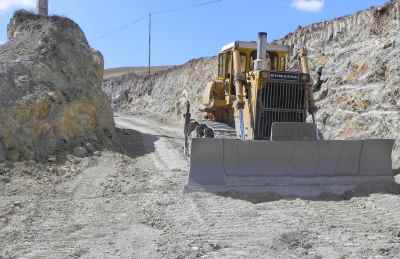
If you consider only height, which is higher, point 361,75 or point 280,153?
point 361,75

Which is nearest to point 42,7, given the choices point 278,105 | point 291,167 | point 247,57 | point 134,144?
point 134,144

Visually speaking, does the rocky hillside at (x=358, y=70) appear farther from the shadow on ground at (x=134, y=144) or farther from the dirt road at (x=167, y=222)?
the shadow on ground at (x=134, y=144)

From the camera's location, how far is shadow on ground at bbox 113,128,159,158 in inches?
516

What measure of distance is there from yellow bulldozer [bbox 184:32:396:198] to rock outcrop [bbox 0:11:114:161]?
4223 mm

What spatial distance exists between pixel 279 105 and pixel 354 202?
2602mm

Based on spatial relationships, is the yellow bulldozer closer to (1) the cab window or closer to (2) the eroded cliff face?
(1) the cab window

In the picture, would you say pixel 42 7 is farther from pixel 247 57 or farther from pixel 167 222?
pixel 167 222

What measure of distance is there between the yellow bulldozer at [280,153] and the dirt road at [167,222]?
57 centimetres

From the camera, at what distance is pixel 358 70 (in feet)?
48.9

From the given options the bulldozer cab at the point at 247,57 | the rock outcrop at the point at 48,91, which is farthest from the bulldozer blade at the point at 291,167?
the rock outcrop at the point at 48,91

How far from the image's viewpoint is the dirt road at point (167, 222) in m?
5.32

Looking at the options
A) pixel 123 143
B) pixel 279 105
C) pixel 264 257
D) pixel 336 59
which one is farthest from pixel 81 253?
pixel 336 59

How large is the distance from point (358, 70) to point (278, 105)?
655cm

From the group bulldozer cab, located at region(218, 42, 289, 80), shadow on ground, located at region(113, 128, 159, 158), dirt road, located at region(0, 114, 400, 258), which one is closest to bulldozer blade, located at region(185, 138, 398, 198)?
dirt road, located at region(0, 114, 400, 258)
